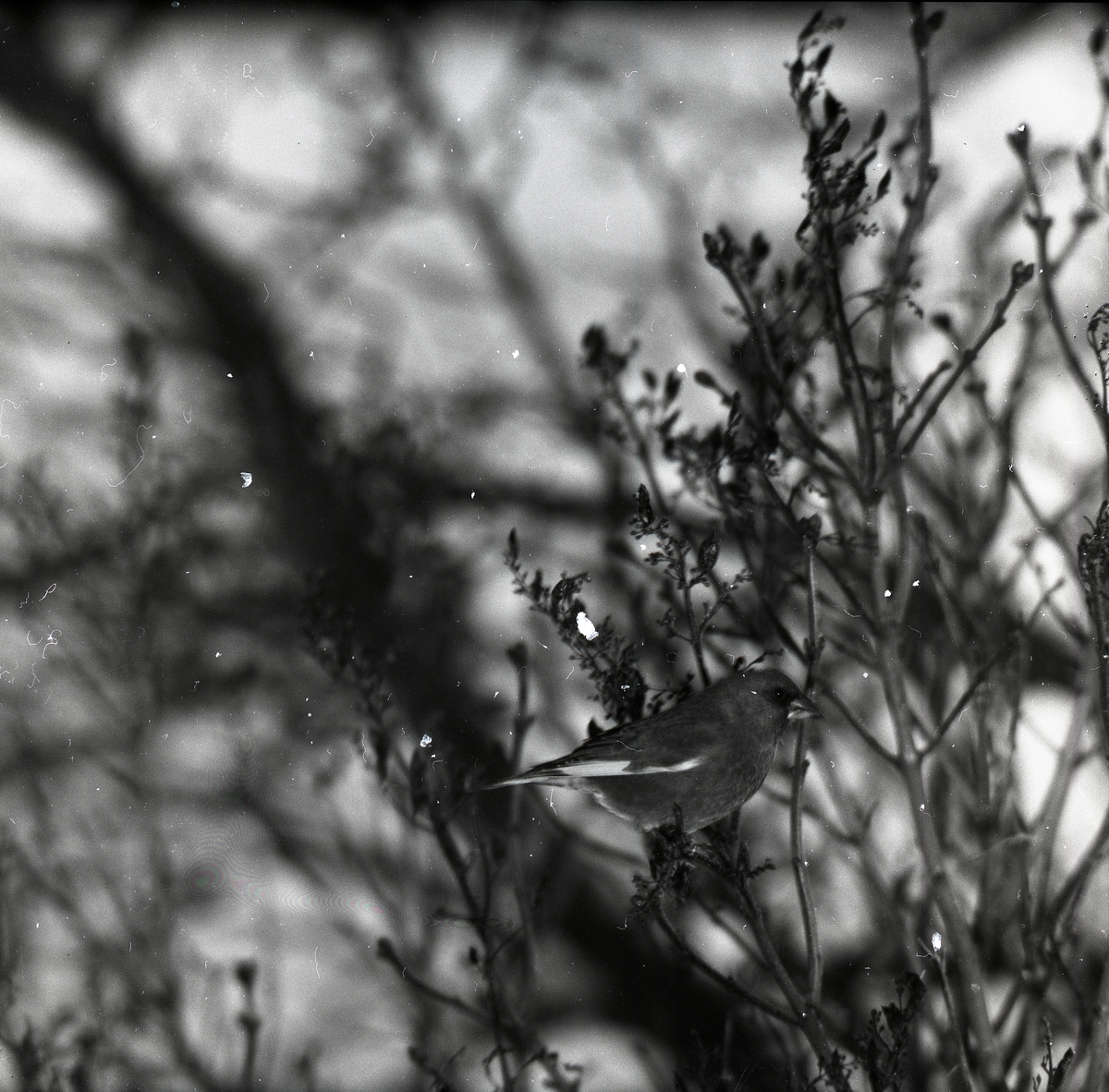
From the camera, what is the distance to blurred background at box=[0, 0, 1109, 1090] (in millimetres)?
1189

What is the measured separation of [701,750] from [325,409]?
791 mm

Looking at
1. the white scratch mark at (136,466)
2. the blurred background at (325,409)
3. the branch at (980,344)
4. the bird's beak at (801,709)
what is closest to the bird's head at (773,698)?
the bird's beak at (801,709)

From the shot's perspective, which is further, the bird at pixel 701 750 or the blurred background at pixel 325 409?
the blurred background at pixel 325 409

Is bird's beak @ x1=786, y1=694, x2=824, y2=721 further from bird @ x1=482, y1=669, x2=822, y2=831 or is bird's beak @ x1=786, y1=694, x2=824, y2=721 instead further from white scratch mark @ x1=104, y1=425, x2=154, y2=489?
white scratch mark @ x1=104, y1=425, x2=154, y2=489

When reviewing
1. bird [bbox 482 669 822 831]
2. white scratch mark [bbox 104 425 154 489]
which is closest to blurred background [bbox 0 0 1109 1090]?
white scratch mark [bbox 104 425 154 489]

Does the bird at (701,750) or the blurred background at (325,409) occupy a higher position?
the blurred background at (325,409)

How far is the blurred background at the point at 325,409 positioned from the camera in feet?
3.90

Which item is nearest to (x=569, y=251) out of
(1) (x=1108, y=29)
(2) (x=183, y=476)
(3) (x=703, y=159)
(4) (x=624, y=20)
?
(3) (x=703, y=159)

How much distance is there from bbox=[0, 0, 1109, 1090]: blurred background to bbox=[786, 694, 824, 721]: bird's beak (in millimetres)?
406

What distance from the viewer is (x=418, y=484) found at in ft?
4.29

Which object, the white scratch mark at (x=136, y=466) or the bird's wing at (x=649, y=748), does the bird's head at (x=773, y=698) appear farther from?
the white scratch mark at (x=136, y=466)

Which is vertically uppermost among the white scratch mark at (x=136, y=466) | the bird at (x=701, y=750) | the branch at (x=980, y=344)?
the white scratch mark at (x=136, y=466)

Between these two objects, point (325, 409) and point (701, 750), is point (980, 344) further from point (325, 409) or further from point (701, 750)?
point (325, 409)

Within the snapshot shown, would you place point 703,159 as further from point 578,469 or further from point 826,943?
point 826,943
